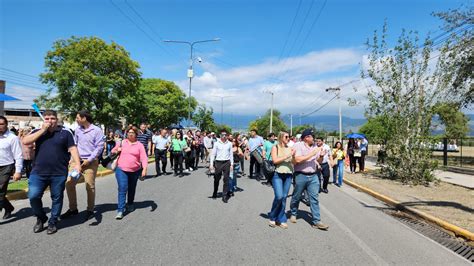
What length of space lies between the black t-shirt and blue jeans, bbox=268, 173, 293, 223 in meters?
3.46

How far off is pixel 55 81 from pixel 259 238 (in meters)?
30.0

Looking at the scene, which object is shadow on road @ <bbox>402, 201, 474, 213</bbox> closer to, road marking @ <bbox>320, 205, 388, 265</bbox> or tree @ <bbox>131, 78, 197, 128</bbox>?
road marking @ <bbox>320, 205, 388, 265</bbox>

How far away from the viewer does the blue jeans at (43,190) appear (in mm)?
5227

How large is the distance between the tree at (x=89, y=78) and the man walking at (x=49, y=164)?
26.1 meters

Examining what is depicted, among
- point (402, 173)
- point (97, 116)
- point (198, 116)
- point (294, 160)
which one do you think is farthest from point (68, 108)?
point (198, 116)

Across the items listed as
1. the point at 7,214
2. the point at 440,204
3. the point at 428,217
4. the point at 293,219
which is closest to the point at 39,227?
the point at 7,214

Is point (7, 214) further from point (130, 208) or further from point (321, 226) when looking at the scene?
point (321, 226)

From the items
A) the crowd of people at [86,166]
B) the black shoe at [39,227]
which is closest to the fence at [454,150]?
the crowd of people at [86,166]

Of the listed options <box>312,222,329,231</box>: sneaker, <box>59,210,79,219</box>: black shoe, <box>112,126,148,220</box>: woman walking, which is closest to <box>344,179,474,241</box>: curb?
<box>312,222,329,231</box>: sneaker

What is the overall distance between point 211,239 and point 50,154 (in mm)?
2685

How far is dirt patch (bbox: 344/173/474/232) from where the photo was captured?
25.2ft

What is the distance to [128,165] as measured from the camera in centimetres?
652

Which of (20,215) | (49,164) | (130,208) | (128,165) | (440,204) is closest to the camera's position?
(49,164)

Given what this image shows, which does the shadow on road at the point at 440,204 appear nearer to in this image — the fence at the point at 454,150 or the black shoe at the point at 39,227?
the fence at the point at 454,150
